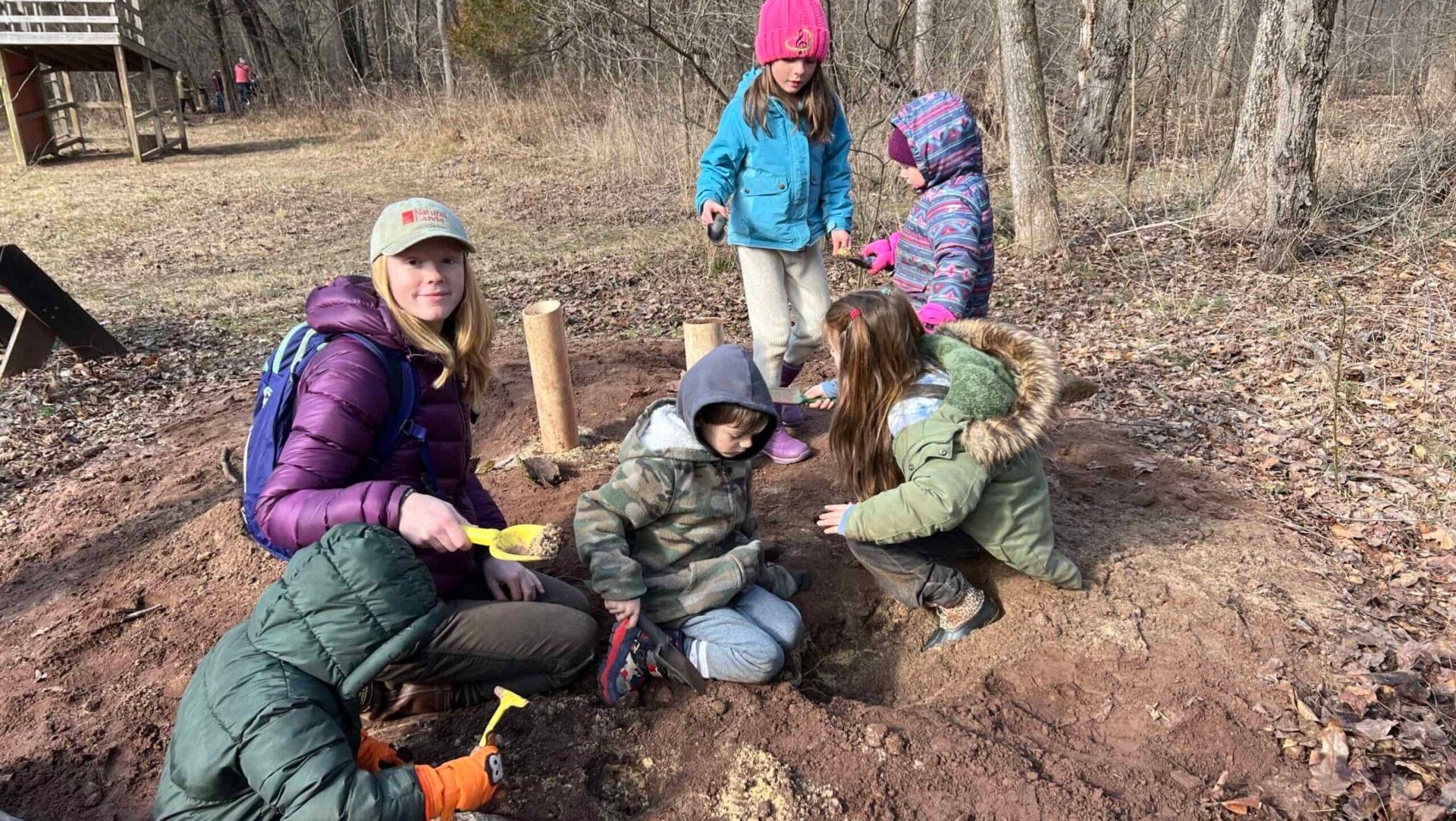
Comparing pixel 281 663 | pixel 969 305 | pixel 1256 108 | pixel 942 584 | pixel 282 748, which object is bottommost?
pixel 942 584

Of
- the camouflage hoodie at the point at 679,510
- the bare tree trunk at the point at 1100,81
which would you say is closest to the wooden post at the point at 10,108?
the bare tree trunk at the point at 1100,81

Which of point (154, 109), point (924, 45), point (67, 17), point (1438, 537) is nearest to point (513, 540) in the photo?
point (1438, 537)

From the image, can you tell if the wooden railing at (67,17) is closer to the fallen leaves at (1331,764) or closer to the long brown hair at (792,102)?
the long brown hair at (792,102)

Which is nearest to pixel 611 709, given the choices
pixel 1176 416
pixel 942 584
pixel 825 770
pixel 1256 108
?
pixel 825 770

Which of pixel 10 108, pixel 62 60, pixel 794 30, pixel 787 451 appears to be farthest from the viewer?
pixel 62 60

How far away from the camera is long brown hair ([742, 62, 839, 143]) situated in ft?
13.2

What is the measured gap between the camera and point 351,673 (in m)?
1.93

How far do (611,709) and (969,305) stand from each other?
2466 millimetres

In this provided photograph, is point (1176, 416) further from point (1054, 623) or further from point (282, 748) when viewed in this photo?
point (282, 748)

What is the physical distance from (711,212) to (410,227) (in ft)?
5.74

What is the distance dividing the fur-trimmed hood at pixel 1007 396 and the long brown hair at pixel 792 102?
1614mm

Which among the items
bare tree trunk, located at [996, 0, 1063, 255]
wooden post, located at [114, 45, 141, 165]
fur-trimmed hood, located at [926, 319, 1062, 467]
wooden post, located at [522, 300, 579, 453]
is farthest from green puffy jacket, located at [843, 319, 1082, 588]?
wooden post, located at [114, 45, 141, 165]

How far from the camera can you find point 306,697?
1876mm

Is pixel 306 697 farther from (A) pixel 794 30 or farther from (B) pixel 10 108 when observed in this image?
(B) pixel 10 108
